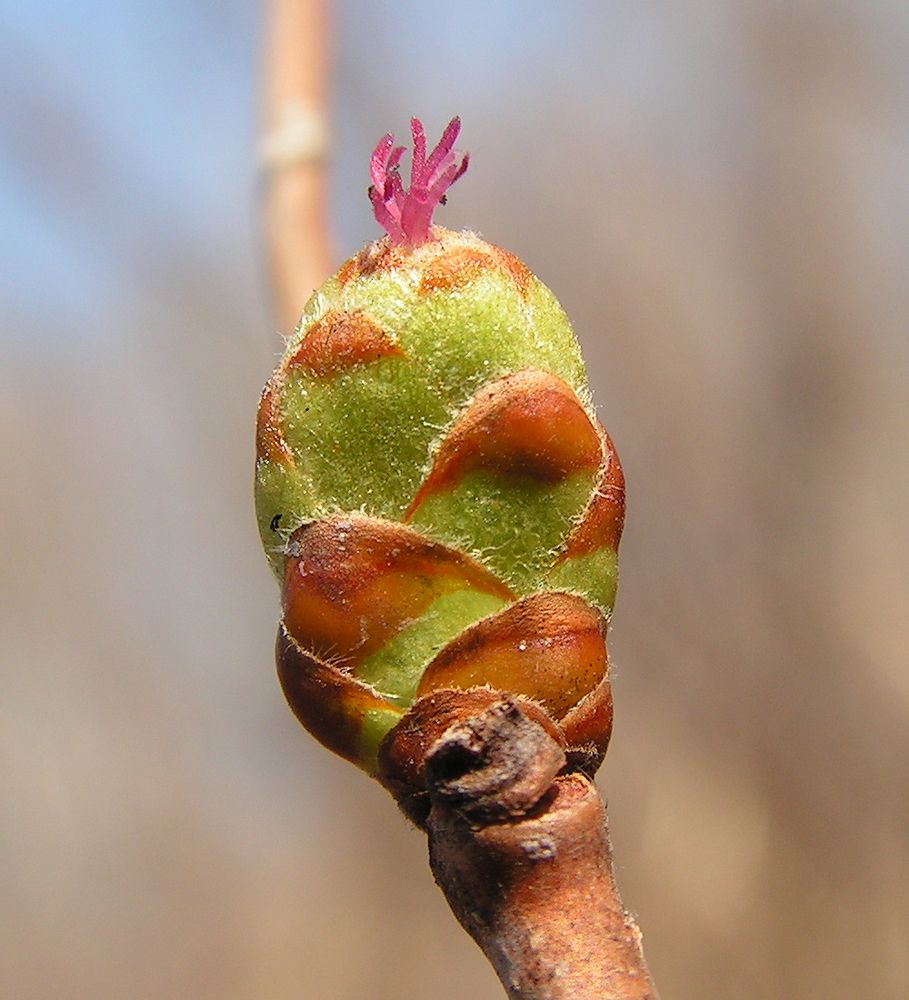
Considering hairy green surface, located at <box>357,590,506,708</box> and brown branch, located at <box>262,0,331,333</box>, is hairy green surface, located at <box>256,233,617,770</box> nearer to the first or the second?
hairy green surface, located at <box>357,590,506,708</box>

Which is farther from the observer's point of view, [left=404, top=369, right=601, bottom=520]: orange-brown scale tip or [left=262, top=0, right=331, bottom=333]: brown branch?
[left=262, top=0, right=331, bottom=333]: brown branch

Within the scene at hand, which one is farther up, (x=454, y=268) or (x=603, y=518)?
(x=454, y=268)

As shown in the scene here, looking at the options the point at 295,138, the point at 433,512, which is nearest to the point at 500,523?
the point at 433,512

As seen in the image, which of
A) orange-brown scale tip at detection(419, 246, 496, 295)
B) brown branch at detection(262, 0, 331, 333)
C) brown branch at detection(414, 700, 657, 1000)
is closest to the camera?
brown branch at detection(414, 700, 657, 1000)

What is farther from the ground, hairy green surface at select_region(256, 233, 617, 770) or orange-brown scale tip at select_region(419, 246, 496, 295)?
orange-brown scale tip at select_region(419, 246, 496, 295)

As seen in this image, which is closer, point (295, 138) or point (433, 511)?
point (433, 511)

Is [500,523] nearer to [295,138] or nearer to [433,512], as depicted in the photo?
[433,512]

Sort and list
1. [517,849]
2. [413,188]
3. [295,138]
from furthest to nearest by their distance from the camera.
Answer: [295,138], [413,188], [517,849]

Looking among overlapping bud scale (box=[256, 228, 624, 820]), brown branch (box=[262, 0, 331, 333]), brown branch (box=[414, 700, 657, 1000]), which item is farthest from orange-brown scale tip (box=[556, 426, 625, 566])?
brown branch (box=[262, 0, 331, 333])
